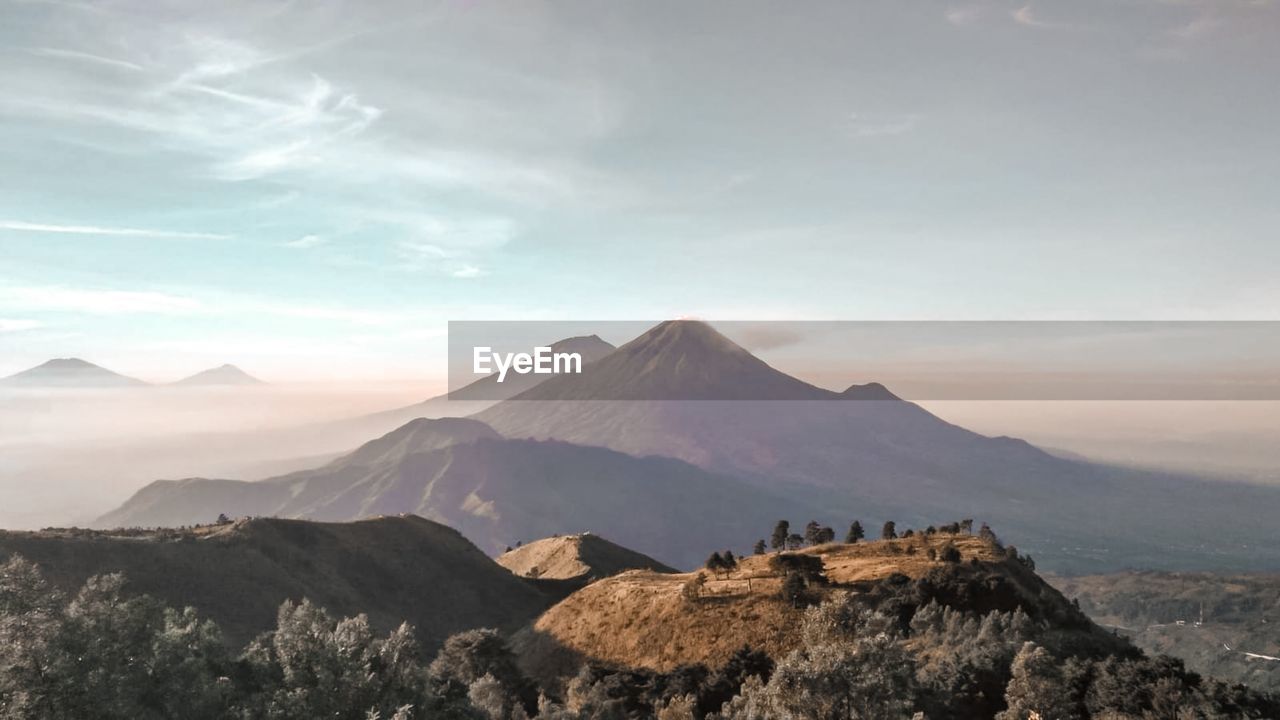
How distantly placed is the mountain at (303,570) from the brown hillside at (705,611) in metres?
23.4

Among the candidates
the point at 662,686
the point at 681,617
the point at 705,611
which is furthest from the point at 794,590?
the point at 662,686

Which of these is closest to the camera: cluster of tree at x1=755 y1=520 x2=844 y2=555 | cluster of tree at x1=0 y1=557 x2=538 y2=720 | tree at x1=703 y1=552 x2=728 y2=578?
cluster of tree at x1=0 y1=557 x2=538 y2=720

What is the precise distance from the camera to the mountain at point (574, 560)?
12888 centimetres

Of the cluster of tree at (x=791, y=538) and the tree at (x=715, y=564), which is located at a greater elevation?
the tree at (x=715, y=564)

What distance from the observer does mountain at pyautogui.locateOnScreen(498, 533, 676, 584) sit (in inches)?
5074

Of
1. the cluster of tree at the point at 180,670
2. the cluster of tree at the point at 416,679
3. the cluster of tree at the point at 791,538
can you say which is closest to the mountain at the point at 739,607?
the cluster of tree at the point at 416,679

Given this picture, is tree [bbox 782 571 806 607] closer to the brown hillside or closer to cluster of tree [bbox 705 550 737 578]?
the brown hillside

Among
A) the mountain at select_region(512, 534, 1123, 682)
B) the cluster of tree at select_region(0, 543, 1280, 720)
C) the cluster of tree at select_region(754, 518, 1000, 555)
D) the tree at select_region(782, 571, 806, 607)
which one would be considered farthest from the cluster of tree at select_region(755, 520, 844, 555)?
the cluster of tree at select_region(0, 543, 1280, 720)

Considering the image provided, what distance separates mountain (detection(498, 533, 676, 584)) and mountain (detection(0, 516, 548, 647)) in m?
12.0

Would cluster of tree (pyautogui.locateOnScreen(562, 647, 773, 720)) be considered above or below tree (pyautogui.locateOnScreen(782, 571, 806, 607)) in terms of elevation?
below

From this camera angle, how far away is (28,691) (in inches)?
1026

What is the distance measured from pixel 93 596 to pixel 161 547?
203ft

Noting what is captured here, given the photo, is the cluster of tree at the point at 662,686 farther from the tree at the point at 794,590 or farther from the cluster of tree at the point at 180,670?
the cluster of tree at the point at 180,670

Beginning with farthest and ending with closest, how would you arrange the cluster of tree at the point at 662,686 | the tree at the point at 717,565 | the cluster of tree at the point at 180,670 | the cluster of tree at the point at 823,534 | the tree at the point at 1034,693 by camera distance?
1. the cluster of tree at the point at 823,534
2. the tree at the point at 717,565
3. the cluster of tree at the point at 662,686
4. the tree at the point at 1034,693
5. the cluster of tree at the point at 180,670
